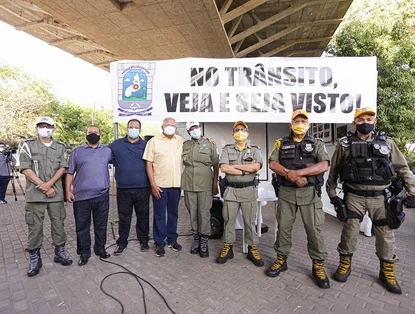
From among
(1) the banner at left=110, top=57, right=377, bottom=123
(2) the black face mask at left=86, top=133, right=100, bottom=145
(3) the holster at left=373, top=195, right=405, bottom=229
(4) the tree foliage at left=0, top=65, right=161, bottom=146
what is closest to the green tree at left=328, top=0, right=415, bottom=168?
(1) the banner at left=110, top=57, right=377, bottom=123

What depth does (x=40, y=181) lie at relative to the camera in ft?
10.8

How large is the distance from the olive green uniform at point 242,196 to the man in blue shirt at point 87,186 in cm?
166

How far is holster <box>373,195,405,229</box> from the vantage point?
2.79 meters

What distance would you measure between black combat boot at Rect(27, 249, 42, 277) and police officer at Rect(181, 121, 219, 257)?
2043mm

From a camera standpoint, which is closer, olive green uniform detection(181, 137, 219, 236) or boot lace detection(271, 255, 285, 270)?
boot lace detection(271, 255, 285, 270)

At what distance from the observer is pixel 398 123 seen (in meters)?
7.60

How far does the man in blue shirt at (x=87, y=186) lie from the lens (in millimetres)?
3527

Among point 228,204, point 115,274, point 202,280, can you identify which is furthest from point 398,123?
point 115,274

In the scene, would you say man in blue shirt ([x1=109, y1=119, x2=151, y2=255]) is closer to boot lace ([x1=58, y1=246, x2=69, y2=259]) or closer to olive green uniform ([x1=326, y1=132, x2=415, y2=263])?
boot lace ([x1=58, y1=246, x2=69, y2=259])

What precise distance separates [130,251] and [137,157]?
1.45 metres

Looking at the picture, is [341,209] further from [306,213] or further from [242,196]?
[242,196]

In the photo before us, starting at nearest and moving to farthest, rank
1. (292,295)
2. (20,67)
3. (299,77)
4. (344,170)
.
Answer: (292,295) → (344,170) → (299,77) → (20,67)

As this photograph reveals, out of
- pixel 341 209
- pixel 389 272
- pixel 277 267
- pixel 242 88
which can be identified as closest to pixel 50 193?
pixel 277 267

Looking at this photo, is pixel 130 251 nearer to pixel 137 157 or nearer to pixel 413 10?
pixel 137 157
